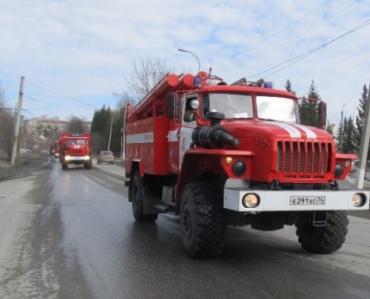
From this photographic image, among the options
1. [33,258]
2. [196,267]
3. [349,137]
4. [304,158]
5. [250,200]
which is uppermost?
[349,137]

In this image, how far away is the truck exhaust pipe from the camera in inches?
289

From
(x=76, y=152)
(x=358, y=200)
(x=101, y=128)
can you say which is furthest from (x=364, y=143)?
(x=101, y=128)

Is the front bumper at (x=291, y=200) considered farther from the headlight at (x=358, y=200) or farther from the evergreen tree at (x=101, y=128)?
the evergreen tree at (x=101, y=128)

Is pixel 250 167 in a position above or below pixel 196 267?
above

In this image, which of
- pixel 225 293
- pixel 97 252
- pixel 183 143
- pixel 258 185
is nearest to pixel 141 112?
pixel 183 143

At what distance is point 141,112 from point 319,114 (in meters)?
4.59

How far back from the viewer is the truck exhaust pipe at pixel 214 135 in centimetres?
735

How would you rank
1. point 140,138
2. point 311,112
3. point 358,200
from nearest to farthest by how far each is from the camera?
point 358,200, point 311,112, point 140,138

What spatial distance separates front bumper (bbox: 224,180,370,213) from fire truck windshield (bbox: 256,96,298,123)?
1958 millimetres

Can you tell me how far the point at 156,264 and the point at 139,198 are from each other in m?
4.25

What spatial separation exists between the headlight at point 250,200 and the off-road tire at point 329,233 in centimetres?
127

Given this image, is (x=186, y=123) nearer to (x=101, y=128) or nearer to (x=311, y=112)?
(x=311, y=112)

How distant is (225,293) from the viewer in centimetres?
602

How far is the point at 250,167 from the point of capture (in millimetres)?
7312
